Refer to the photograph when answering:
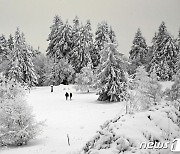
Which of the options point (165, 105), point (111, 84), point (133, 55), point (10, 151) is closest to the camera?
point (165, 105)

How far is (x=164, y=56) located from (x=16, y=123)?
34.1 m

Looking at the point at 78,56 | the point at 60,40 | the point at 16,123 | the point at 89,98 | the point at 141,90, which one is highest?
the point at 60,40

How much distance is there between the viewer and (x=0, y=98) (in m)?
20.1

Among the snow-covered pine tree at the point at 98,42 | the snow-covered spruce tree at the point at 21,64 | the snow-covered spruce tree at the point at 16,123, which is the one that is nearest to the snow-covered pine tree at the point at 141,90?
the snow-covered spruce tree at the point at 16,123

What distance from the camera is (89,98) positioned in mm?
36219

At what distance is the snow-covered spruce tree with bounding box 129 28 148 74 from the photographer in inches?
2158

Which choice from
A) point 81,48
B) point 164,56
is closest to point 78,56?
point 81,48

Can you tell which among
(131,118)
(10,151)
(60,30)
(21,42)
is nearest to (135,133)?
(131,118)

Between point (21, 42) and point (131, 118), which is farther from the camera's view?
point (21, 42)

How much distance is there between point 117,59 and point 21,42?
2465cm

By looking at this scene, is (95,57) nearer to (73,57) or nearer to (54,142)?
(73,57)

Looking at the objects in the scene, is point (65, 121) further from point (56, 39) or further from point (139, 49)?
point (56, 39)

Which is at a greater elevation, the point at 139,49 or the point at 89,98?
the point at 139,49

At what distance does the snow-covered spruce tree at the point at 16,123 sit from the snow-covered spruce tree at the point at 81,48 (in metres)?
35.5
